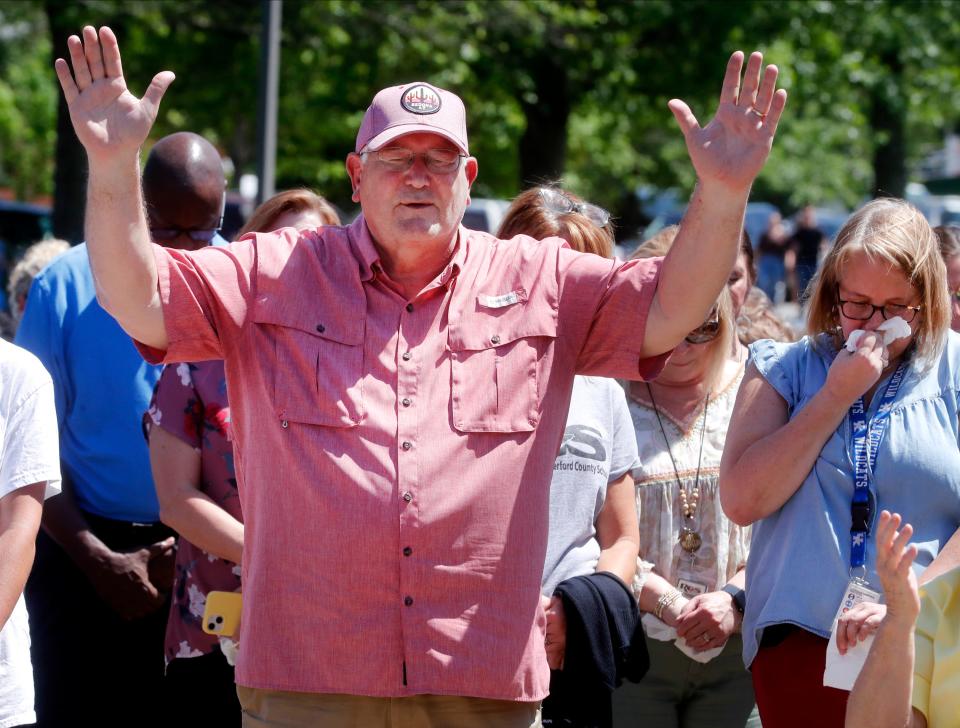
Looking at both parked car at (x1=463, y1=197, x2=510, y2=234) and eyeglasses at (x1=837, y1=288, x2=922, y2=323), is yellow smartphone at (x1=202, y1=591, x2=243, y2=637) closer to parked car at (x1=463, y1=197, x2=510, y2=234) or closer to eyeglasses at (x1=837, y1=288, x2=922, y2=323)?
eyeglasses at (x1=837, y1=288, x2=922, y2=323)

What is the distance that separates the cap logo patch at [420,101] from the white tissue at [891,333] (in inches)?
45.5

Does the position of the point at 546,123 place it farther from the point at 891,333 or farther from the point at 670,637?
the point at 891,333

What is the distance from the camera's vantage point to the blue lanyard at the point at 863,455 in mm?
3279

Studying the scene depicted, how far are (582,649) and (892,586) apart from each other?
912 mm

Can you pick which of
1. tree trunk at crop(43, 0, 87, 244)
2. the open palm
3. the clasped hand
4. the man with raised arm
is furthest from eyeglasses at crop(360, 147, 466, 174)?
tree trunk at crop(43, 0, 87, 244)

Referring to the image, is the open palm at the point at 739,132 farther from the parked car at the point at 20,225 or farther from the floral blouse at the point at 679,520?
the parked car at the point at 20,225

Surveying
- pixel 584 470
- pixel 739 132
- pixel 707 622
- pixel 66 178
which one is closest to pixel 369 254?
pixel 739 132

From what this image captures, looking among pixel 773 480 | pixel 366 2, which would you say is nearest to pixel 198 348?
pixel 773 480

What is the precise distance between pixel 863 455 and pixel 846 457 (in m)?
0.04

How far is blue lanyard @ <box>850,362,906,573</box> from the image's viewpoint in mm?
3279

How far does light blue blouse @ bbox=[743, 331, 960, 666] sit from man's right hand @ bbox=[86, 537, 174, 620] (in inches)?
82.2

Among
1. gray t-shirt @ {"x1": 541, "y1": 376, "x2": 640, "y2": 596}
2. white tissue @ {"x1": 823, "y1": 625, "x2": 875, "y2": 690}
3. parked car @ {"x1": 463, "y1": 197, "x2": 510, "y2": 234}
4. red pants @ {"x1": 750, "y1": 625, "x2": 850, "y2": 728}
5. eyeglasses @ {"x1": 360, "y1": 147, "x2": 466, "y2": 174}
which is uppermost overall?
eyeglasses @ {"x1": 360, "y1": 147, "x2": 466, "y2": 174}

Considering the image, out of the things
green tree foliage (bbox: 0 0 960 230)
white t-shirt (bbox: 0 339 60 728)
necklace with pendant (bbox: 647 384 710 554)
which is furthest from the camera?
green tree foliage (bbox: 0 0 960 230)

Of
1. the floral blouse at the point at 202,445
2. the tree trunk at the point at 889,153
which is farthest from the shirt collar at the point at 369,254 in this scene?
the tree trunk at the point at 889,153
